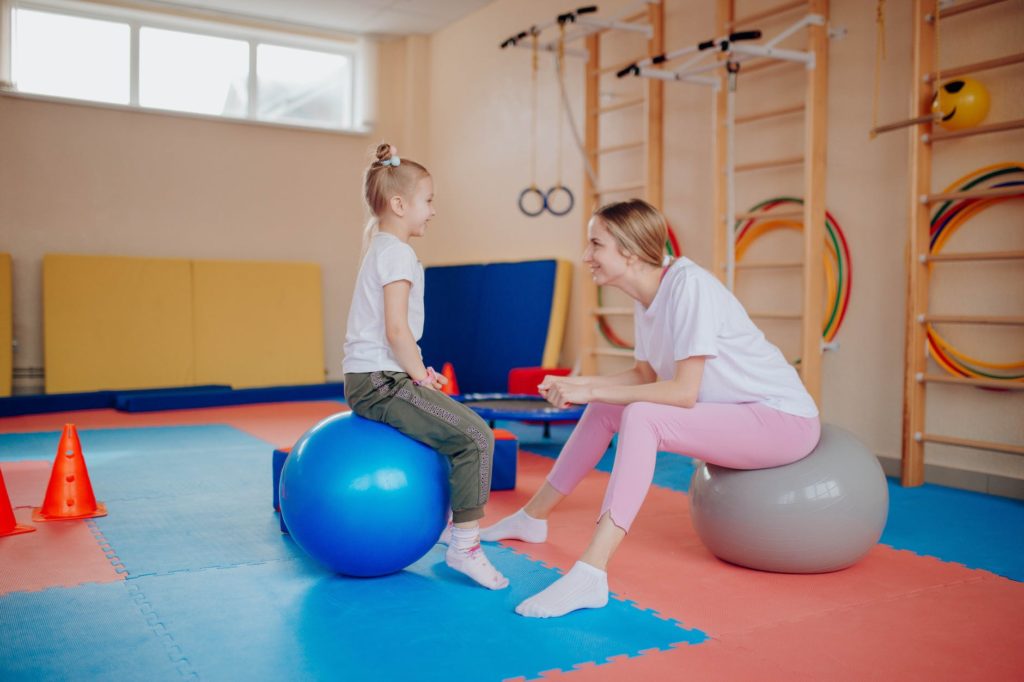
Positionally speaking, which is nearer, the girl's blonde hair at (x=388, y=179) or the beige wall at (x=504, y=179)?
the girl's blonde hair at (x=388, y=179)

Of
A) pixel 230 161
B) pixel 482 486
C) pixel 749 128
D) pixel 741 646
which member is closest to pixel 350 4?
pixel 230 161

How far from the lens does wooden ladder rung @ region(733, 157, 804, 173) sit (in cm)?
449

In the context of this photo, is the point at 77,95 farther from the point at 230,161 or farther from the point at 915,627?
the point at 915,627

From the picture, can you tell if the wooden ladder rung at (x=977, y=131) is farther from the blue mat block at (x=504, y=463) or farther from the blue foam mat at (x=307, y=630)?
the blue foam mat at (x=307, y=630)

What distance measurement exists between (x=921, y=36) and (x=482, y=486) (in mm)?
2880

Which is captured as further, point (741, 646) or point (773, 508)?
point (773, 508)

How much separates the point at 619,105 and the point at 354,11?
9.71 ft

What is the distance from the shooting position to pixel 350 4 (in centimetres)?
721

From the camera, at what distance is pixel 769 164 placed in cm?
459

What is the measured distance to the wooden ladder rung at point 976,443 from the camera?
3551 mm

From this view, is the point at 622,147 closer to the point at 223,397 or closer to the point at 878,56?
the point at 878,56

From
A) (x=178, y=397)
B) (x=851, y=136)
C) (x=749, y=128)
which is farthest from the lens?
(x=178, y=397)

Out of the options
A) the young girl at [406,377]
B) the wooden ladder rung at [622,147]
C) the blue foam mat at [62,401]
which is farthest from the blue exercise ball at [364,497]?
the blue foam mat at [62,401]

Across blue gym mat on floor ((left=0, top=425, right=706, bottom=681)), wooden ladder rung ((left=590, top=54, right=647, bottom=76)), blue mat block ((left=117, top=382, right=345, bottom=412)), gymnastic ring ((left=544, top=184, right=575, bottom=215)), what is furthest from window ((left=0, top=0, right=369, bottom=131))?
blue gym mat on floor ((left=0, top=425, right=706, bottom=681))
